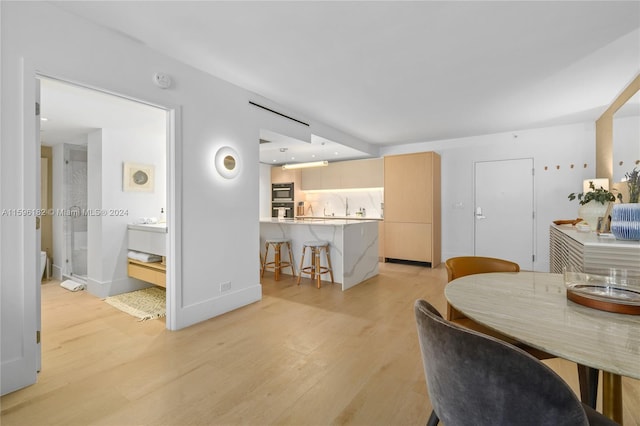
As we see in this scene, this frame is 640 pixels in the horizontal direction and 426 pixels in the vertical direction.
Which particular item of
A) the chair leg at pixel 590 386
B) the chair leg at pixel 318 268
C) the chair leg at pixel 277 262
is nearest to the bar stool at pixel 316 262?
the chair leg at pixel 318 268

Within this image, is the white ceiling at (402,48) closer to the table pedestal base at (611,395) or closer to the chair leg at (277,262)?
the chair leg at (277,262)

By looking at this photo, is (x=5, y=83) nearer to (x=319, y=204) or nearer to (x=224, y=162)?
(x=224, y=162)

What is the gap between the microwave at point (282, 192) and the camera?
733 cm

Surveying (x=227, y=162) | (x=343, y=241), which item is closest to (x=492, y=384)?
(x=227, y=162)

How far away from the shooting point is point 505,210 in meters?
5.57

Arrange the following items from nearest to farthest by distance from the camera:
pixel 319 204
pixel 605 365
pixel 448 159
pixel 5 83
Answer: pixel 605 365 → pixel 5 83 → pixel 448 159 → pixel 319 204

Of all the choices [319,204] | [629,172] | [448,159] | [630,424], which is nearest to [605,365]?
[630,424]

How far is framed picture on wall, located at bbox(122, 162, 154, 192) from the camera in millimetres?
4197

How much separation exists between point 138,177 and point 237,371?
3.49m

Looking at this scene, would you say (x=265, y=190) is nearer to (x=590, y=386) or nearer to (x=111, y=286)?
(x=111, y=286)

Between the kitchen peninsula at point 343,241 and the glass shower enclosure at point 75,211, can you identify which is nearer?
the kitchen peninsula at point 343,241

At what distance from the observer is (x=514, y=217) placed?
5.49 meters

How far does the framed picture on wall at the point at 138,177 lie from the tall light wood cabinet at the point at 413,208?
435cm

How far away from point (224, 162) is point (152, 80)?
0.98 m
